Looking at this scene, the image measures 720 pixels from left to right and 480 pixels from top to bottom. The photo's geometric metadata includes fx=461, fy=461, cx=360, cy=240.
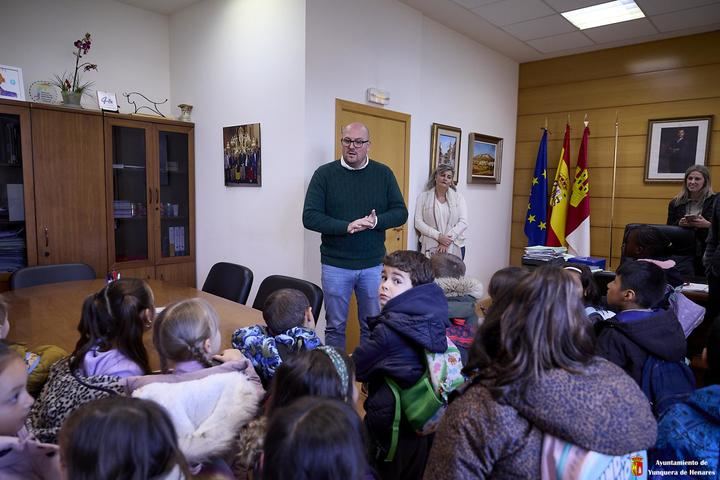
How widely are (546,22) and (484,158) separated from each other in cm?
146

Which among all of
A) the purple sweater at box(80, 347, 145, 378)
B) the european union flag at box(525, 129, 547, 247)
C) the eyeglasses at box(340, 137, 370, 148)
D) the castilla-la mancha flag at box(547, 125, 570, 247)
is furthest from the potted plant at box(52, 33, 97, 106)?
the castilla-la mancha flag at box(547, 125, 570, 247)

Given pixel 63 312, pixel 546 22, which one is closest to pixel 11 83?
pixel 63 312

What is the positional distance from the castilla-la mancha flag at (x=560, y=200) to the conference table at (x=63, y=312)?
13.6 feet

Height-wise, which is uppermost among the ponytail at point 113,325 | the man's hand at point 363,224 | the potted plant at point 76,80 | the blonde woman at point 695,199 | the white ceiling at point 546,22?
the white ceiling at point 546,22

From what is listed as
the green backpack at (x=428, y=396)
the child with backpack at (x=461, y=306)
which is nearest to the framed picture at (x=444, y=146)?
the child with backpack at (x=461, y=306)

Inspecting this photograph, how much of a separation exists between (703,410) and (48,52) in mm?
4588

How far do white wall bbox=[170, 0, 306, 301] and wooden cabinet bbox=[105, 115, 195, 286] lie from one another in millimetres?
123

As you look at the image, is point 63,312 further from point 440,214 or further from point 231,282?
point 440,214

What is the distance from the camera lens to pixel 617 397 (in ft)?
2.98

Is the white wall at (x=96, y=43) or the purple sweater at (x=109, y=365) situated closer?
the purple sweater at (x=109, y=365)

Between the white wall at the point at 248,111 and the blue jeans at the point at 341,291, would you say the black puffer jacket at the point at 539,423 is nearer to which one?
the blue jeans at the point at 341,291

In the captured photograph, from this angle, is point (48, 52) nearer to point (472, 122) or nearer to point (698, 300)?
point (472, 122)

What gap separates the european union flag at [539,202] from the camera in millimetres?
5387

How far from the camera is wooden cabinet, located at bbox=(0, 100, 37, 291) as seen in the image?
10.7ft
